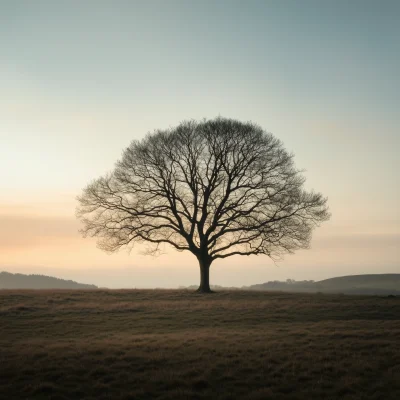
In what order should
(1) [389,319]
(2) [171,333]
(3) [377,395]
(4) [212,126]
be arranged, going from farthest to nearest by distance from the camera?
(4) [212,126] → (1) [389,319] → (2) [171,333] → (3) [377,395]

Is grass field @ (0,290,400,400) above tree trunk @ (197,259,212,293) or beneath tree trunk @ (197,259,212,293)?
beneath

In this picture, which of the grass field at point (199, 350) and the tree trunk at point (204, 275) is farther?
the tree trunk at point (204, 275)

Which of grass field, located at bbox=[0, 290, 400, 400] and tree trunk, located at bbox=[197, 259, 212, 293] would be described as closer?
grass field, located at bbox=[0, 290, 400, 400]

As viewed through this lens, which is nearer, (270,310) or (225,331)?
(225,331)

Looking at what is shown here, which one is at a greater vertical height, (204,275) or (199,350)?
(204,275)

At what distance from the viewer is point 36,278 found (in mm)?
127625

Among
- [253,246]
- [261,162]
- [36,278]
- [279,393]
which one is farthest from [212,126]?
[36,278]

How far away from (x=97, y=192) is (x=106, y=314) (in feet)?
46.4

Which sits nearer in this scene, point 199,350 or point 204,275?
point 199,350

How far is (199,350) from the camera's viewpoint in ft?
54.8

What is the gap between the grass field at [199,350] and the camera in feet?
41.5

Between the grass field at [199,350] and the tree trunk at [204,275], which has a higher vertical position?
the tree trunk at [204,275]

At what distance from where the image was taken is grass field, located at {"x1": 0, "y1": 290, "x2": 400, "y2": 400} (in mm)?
12641

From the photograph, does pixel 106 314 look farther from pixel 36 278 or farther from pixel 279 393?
pixel 36 278
